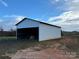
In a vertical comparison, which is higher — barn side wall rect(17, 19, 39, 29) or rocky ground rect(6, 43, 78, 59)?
barn side wall rect(17, 19, 39, 29)

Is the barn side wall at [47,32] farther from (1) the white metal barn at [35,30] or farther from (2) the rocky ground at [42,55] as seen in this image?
(2) the rocky ground at [42,55]

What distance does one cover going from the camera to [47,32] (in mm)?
34156

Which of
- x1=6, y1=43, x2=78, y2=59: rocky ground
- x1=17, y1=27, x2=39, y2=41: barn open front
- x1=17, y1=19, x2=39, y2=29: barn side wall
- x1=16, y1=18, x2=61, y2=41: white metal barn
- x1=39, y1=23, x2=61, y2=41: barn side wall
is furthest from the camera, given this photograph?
x1=17, y1=27, x2=39, y2=41: barn open front

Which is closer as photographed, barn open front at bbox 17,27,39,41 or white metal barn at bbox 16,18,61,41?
white metal barn at bbox 16,18,61,41

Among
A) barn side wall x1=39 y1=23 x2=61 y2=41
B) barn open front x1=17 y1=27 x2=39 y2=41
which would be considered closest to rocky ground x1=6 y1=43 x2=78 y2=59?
barn side wall x1=39 y1=23 x2=61 y2=41

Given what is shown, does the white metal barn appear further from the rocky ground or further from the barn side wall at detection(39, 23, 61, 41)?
the rocky ground

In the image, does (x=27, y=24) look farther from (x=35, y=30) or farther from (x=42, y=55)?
(x=42, y=55)

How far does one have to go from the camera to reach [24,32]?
3653cm

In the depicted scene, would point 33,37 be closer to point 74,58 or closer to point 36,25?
point 36,25

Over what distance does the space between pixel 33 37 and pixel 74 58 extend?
2321 centimetres

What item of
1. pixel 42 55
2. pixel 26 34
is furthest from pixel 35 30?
pixel 42 55

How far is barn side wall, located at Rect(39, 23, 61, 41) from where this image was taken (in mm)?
31739

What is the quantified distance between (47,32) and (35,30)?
231cm

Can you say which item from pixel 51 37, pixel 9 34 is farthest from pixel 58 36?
pixel 9 34
